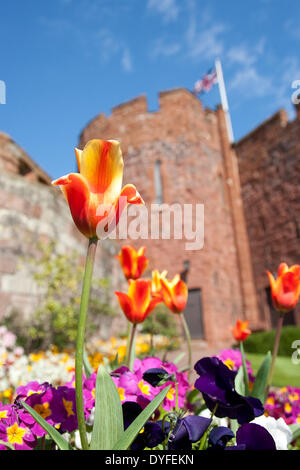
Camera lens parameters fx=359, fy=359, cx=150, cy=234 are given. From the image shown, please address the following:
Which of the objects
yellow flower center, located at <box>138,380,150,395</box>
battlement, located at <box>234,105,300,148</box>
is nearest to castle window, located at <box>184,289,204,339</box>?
battlement, located at <box>234,105,300,148</box>

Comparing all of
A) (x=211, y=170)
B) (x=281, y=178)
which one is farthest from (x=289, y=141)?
(x=211, y=170)

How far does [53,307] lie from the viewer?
5500mm

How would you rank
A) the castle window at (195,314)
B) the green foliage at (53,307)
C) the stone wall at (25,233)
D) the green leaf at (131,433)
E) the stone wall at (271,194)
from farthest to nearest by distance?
1. the stone wall at (271,194)
2. the castle window at (195,314)
3. the stone wall at (25,233)
4. the green foliage at (53,307)
5. the green leaf at (131,433)

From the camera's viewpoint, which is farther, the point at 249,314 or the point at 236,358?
the point at 249,314

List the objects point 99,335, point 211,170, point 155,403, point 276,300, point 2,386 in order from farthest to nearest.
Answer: point 211,170, point 99,335, point 2,386, point 276,300, point 155,403

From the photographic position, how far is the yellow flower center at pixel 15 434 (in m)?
0.91

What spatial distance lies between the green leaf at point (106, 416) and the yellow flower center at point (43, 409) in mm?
340

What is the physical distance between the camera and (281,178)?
15.0 metres

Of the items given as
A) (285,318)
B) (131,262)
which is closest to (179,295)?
(131,262)

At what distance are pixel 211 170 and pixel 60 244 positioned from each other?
1031 centimetres

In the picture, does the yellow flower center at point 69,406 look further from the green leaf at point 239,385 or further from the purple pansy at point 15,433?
the green leaf at point 239,385

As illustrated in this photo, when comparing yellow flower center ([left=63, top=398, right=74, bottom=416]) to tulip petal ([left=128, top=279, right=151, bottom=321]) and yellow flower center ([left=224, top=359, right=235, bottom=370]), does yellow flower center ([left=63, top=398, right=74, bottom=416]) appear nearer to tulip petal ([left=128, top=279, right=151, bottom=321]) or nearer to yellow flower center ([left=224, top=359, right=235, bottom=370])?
tulip petal ([left=128, top=279, right=151, bottom=321])

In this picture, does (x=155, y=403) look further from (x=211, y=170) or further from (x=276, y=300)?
(x=211, y=170)

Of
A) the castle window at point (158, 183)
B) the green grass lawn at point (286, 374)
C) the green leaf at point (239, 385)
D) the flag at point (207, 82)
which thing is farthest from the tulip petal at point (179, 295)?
the flag at point (207, 82)
